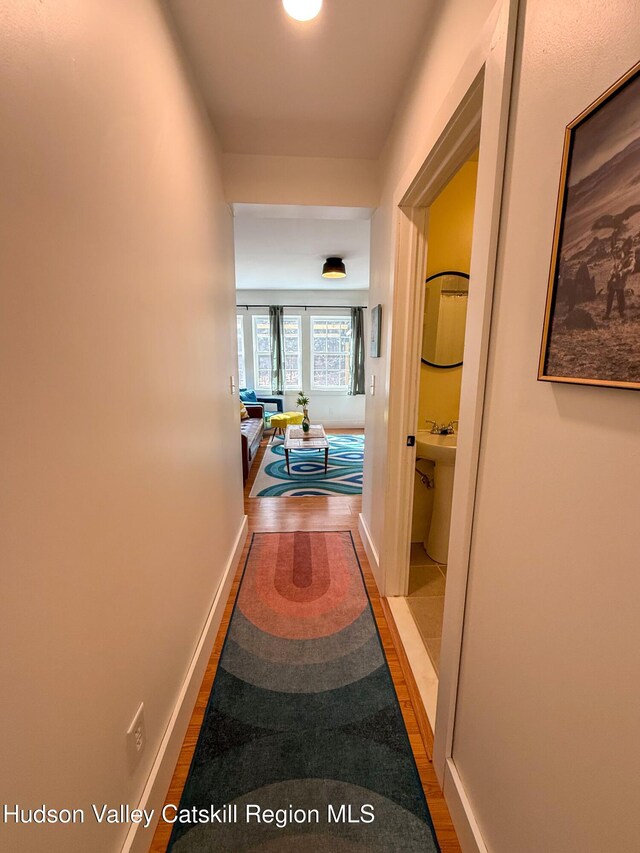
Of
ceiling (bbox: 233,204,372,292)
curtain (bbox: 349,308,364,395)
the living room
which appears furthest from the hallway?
curtain (bbox: 349,308,364,395)

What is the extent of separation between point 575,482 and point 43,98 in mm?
1185

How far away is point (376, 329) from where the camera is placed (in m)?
2.23

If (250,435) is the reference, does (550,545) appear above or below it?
above

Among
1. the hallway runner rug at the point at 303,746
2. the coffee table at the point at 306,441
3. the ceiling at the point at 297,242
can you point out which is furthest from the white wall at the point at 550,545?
the coffee table at the point at 306,441

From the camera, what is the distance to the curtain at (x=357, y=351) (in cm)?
685

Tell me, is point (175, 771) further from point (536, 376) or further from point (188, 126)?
point (188, 126)

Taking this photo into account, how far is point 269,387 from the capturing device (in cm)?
726

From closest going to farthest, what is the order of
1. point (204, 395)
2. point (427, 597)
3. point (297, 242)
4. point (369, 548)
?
1. point (204, 395)
2. point (427, 597)
3. point (369, 548)
4. point (297, 242)

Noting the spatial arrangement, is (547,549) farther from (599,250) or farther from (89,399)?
(89,399)

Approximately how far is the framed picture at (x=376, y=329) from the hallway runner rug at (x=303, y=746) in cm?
157

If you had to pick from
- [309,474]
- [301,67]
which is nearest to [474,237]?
[301,67]

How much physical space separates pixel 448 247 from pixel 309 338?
4.90 meters

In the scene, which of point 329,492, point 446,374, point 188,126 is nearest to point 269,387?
point 329,492

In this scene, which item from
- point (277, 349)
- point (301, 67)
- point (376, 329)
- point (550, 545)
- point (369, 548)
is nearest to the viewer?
point (550, 545)
